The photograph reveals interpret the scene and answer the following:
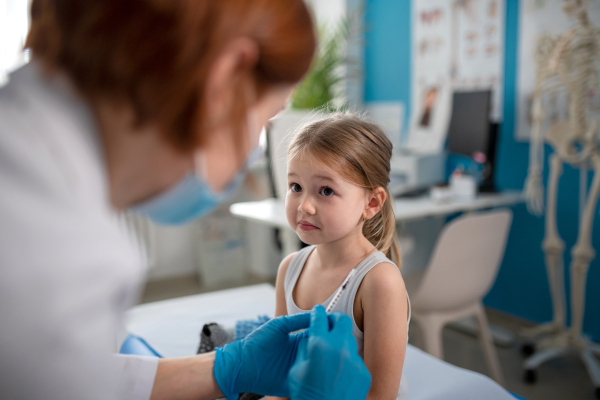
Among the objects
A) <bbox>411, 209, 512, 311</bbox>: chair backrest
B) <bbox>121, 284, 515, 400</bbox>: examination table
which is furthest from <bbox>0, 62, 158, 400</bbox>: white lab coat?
<bbox>411, 209, 512, 311</bbox>: chair backrest

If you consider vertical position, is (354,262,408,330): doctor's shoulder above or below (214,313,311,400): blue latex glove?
above

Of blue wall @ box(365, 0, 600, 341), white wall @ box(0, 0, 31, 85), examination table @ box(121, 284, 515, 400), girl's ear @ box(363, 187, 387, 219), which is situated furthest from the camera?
white wall @ box(0, 0, 31, 85)

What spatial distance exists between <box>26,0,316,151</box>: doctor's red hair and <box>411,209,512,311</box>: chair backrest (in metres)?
1.33

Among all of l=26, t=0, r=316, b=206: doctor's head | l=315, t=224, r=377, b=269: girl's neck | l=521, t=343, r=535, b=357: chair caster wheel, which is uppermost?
l=26, t=0, r=316, b=206: doctor's head

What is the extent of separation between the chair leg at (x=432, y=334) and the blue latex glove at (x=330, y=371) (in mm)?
1167

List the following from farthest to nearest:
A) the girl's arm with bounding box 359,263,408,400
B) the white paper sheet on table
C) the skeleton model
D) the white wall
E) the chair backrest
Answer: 1. the white wall
2. the skeleton model
3. the chair backrest
4. the white paper sheet on table
5. the girl's arm with bounding box 359,263,408,400

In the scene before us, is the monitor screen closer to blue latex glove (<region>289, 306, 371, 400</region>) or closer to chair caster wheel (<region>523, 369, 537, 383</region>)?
chair caster wheel (<region>523, 369, 537, 383</region>)

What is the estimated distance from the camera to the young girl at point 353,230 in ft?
2.80

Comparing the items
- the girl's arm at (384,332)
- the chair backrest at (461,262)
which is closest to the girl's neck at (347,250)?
the girl's arm at (384,332)

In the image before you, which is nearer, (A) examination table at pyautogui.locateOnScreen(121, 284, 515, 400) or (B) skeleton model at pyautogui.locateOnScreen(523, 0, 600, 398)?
(A) examination table at pyautogui.locateOnScreen(121, 284, 515, 400)

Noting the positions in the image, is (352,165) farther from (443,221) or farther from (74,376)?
(443,221)

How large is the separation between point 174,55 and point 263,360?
1.92 ft

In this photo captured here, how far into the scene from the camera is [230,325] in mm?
1472

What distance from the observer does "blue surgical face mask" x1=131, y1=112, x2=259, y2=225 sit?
2.08 feet
